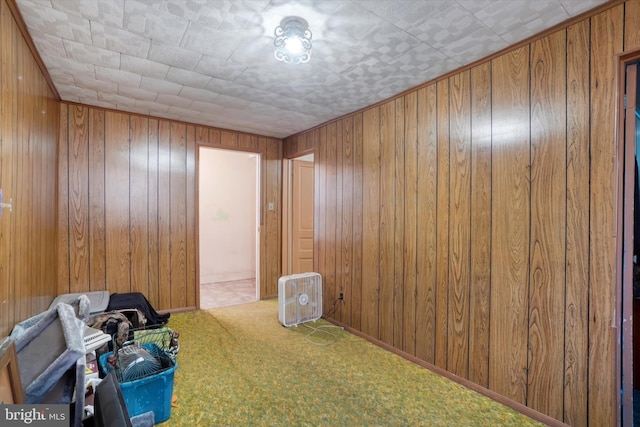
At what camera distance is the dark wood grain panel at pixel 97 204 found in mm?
3457

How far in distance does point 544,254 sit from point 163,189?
3.94 meters

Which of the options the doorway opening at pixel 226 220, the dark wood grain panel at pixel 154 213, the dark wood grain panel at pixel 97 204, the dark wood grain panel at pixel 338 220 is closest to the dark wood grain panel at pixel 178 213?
the dark wood grain panel at pixel 154 213

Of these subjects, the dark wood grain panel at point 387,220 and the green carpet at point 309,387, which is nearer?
the green carpet at point 309,387

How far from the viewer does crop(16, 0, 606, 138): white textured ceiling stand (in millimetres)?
1713

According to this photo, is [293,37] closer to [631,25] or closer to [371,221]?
[631,25]

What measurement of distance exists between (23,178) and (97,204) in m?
1.59

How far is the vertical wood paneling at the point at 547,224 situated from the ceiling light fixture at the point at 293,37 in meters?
1.47

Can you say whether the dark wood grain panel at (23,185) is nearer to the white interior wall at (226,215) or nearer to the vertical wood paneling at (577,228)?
the vertical wood paneling at (577,228)

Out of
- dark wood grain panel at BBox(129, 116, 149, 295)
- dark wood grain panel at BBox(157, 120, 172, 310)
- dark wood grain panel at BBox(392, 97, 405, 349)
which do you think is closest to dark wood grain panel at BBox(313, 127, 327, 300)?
dark wood grain panel at BBox(392, 97, 405, 349)

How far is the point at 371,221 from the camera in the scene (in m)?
3.23

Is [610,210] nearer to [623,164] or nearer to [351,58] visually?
[623,164]

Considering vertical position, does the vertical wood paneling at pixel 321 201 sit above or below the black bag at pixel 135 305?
above

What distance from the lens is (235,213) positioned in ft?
20.4

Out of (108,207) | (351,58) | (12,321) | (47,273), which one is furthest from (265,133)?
(12,321)
